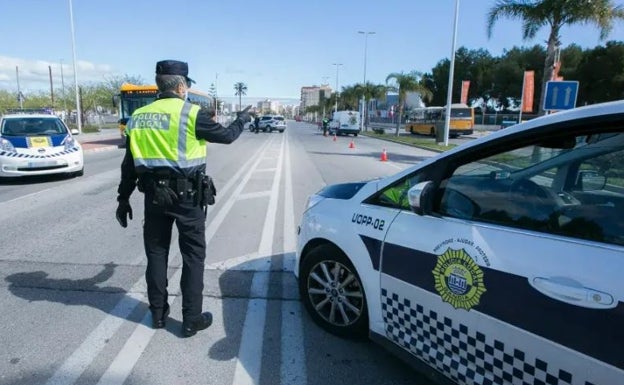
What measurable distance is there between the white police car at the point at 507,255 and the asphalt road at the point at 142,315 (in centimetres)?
58

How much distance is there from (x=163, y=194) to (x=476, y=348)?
2.16 meters

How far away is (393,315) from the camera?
8.73 ft

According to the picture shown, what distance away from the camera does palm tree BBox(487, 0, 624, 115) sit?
16.0 m

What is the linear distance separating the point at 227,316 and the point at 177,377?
0.89 metres

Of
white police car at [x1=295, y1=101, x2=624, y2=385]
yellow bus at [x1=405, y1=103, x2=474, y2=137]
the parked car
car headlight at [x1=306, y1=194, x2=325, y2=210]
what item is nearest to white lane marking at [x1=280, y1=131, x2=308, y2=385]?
white police car at [x1=295, y1=101, x2=624, y2=385]

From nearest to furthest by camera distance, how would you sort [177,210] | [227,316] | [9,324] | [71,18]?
[177,210] → [9,324] → [227,316] → [71,18]

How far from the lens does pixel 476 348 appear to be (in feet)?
6.98

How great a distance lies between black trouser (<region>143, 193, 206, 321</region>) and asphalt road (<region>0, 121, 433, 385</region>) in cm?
28

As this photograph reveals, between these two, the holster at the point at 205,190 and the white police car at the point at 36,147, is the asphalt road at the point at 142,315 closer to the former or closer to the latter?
the holster at the point at 205,190

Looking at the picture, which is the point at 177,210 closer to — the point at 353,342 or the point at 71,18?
the point at 353,342

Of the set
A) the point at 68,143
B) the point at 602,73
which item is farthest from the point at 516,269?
the point at 602,73

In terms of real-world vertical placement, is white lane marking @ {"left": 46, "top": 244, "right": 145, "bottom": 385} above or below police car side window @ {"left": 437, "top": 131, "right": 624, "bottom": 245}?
below

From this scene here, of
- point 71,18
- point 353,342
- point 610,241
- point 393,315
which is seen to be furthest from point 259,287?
point 71,18

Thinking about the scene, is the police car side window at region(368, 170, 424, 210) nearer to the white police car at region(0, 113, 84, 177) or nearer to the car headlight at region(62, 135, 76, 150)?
the white police car at region(0, 113, 84, 177)
